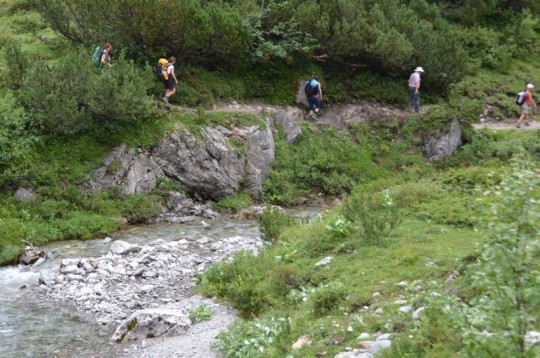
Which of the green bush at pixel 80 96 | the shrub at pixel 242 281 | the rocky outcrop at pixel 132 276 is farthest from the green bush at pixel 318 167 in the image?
the shrub at pixel 242 281

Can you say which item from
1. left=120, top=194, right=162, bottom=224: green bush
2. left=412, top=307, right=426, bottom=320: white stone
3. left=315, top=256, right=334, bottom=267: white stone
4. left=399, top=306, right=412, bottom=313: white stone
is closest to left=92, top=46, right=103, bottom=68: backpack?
left=120, top=194, right=162, bottom=224: green bush

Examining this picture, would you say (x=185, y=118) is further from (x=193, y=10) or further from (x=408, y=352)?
(x=408, y=352)

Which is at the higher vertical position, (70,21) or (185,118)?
(70,21)

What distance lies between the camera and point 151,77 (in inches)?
921

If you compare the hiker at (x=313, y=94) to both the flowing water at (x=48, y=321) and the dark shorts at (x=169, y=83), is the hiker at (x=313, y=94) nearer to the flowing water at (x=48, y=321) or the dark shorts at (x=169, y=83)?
the dark shorts at (x=169, y=83)

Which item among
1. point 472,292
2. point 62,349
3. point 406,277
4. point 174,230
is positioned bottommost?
point 174,230

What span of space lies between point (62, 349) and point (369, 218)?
6418mm

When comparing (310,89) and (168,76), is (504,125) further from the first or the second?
(168,76)

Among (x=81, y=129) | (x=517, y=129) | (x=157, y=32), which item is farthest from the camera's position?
(x=517, y=129)

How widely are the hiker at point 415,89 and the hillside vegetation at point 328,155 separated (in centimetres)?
69

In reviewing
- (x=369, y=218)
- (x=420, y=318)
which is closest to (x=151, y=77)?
(x=369, y=218)

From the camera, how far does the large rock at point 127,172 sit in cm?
2161

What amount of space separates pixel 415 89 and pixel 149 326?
21.5m

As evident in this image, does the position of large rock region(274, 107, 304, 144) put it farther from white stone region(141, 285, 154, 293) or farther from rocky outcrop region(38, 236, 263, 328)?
white stone region(141, 285, 154, 293)
